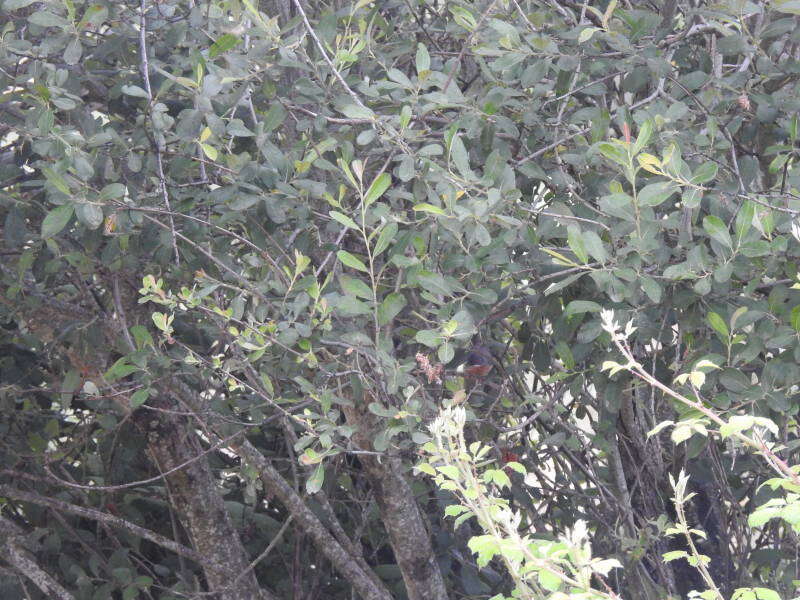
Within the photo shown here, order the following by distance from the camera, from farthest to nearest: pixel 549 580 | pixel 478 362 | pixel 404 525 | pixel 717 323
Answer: pixel 478 362, pixel 404 525, pixel 717 323, pixel 549 580

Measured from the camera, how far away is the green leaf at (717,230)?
2029 millimetres

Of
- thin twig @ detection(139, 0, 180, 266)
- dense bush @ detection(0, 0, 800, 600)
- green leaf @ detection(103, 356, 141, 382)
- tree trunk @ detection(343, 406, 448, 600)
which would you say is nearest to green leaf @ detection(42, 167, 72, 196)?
dense bush @ detection(0, 0, 800, 600)

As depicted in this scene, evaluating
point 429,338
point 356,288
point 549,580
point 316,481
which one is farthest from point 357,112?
point 549,580

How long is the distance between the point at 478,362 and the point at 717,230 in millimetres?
1098

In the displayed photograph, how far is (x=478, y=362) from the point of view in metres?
3.00

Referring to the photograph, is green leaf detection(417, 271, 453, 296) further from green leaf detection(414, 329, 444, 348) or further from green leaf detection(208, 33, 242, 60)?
green leaf detection(208, 33, 242, 60)

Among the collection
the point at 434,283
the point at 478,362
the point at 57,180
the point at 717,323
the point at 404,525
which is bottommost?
the point at 404,525

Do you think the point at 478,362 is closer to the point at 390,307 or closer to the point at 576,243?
the point at 390,307

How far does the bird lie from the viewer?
103 inches

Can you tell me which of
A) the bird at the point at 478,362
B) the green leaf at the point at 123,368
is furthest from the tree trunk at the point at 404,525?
the green leaf at the point at 123,368

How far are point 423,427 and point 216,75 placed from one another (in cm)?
93

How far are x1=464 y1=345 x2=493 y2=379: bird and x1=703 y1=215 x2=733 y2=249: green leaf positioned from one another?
761 mm

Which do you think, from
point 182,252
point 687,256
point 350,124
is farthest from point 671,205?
point 182,252

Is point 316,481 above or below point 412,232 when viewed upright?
below
